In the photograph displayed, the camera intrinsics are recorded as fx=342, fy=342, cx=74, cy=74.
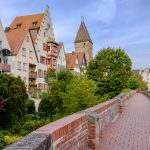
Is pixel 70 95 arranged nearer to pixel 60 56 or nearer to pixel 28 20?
pixel 28 20

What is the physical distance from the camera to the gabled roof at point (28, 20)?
186 feet

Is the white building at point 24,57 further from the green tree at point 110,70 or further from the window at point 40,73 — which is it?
the green tree at point 110,70

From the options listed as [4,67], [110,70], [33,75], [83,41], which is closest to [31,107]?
[4,67]

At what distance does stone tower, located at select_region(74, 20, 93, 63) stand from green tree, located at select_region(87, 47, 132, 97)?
35.8m

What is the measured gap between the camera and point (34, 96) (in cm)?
4488

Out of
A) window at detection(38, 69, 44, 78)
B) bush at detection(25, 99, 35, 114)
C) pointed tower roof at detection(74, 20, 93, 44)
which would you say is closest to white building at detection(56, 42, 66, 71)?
window at detection(38, 69, 44, 78)

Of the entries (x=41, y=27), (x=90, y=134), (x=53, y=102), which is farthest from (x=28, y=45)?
(x=90, y=134)

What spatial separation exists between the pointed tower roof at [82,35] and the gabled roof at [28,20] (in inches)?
1320

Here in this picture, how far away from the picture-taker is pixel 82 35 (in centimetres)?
9312

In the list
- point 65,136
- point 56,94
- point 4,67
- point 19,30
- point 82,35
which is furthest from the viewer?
point 82,35

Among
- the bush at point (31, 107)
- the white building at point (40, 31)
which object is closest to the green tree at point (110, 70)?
the white building at point (40, 31)

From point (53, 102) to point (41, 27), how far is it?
26.1 m

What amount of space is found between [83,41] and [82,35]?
205 cm

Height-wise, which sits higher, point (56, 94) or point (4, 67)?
point (4, 67)
